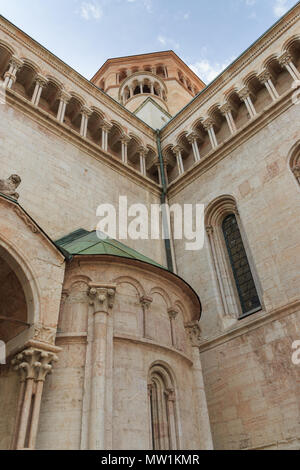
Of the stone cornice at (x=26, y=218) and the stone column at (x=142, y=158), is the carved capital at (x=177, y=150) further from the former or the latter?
the stone cornice at (x=26, y=218)

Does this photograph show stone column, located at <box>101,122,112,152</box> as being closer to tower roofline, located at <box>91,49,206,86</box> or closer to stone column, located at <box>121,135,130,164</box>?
stone column, located at <box>121,135,130,164</box>

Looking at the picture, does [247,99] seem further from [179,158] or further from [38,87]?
[38,87]

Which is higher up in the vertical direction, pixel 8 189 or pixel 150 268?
pixel 8 189

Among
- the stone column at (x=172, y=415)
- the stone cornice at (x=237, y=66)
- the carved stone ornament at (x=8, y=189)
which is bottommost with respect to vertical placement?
the stone column at (x=172, y=415)

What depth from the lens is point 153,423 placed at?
24.6 ft

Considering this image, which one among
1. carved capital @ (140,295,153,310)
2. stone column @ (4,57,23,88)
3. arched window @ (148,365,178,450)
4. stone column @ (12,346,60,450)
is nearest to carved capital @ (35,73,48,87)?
stone column @ (4,57,23,88)

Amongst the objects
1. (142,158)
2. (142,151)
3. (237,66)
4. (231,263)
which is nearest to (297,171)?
(231,263)

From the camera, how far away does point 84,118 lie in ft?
54.9

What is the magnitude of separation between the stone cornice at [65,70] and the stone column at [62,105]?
1.31m

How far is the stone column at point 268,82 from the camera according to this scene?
14913 mm

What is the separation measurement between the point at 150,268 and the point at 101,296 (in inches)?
71.3

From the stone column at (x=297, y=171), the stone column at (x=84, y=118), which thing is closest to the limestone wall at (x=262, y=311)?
the stone column at (x=297, y=171)

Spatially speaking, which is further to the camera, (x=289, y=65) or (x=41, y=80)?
(x=41, y=80)

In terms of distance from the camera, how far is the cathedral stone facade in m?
6.73
